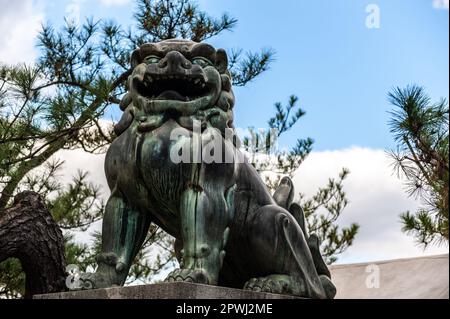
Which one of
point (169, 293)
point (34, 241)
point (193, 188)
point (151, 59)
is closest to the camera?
point (169, 293)

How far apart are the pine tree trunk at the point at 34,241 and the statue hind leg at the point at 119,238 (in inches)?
76.1

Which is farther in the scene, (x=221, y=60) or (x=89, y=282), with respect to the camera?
(x=221, y=60)

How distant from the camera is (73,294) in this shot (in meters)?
3.20

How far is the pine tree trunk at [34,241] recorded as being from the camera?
518 centimetres

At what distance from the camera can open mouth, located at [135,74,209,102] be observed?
134 inches

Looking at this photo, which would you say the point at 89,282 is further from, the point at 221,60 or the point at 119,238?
the point at 221,60

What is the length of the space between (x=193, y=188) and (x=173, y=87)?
18.0 inches

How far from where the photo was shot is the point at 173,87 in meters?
3.43

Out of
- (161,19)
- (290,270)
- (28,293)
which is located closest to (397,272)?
(161,19)

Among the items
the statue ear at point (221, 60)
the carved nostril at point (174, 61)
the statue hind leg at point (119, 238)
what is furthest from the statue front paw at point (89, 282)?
the statue ear at point (221, 60)

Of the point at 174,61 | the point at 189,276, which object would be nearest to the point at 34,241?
the point at 174,61

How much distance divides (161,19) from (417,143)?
8.90ft
